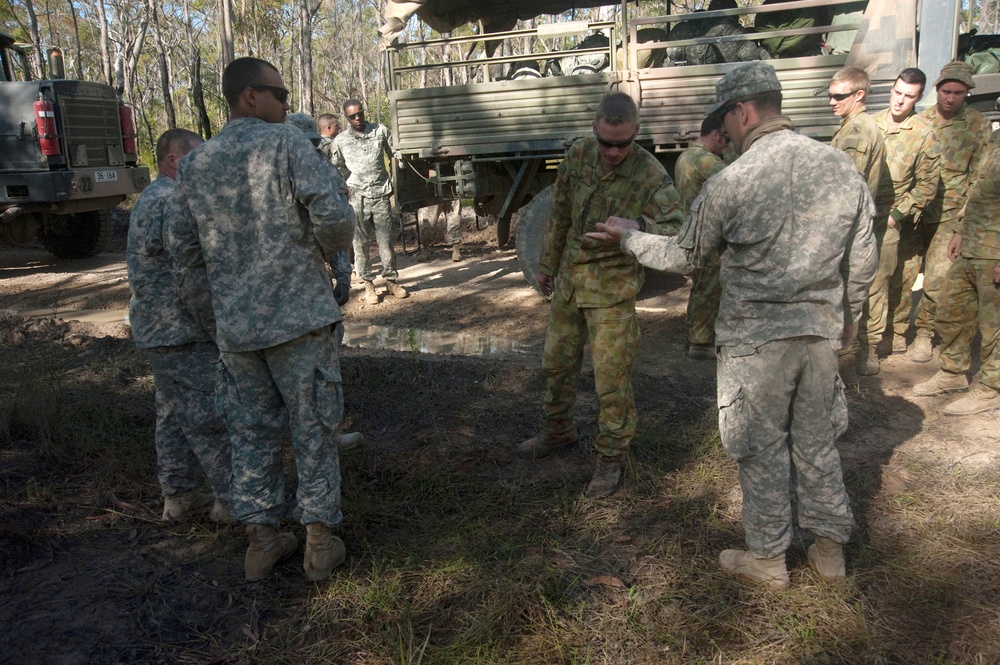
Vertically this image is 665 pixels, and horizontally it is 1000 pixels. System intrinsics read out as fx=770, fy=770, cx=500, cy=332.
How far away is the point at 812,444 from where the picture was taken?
255cm

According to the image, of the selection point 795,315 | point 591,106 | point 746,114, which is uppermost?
point 591,106

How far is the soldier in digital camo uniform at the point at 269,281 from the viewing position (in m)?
2.51

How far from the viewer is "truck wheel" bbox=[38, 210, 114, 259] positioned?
10.1 meters

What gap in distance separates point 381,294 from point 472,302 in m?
0.97

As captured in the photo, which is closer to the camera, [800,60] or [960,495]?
[960,495]

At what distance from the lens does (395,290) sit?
305 inches

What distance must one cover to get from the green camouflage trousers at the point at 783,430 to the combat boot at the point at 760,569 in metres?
0.04

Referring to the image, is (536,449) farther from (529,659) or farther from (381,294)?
(381,294)

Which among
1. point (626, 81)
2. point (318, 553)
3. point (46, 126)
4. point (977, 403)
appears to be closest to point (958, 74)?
point (977, 403)

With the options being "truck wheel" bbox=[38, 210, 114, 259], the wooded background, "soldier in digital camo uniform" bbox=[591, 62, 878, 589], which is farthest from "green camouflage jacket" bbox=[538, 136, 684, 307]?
the wooded background

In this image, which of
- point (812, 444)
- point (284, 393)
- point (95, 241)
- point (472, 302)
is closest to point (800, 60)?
point (472, 302)

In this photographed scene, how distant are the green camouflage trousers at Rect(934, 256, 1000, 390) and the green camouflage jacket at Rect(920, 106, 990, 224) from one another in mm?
855

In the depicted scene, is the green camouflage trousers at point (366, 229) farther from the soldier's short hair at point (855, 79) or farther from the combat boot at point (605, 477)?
the combat boot at point (605, 477)

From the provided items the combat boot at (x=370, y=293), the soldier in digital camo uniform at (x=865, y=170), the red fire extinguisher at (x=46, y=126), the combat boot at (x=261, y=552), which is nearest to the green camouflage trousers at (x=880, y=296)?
the soldier in digital camo uniform at (x=865, y=170)
